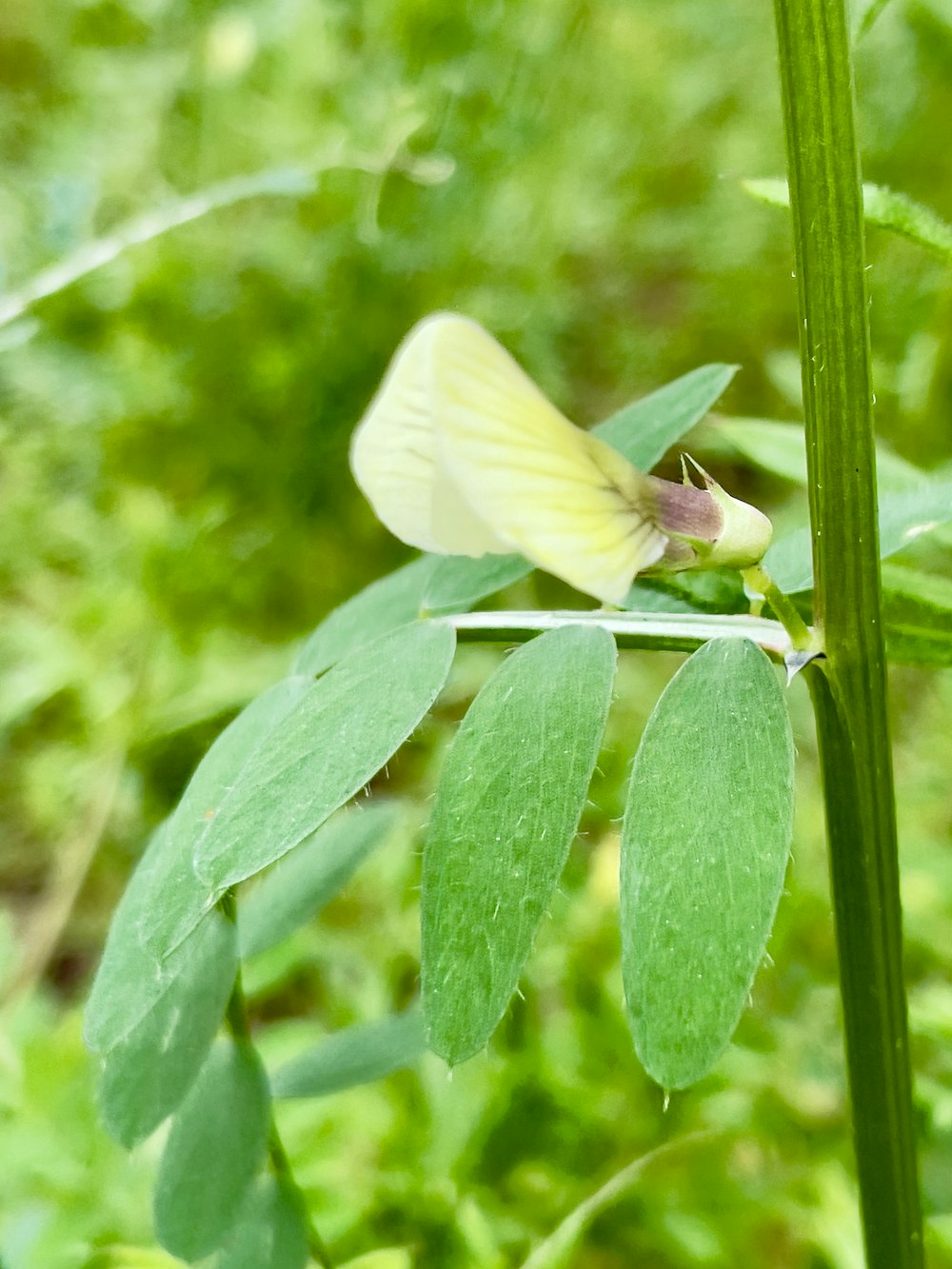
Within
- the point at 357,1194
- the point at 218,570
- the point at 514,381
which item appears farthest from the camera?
the point at 218,570

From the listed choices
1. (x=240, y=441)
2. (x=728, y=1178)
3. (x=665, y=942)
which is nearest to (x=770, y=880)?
(x=665, y=942)

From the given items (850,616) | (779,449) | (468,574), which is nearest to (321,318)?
(779,449)

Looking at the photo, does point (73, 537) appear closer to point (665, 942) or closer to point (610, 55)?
point (610, 55)

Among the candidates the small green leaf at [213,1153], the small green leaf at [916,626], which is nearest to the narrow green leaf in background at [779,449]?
the small green leaf at [916,626]

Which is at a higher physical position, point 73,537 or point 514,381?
point 514,381

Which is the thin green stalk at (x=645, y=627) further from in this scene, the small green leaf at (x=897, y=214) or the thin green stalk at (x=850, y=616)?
the small green leaf at (x=897, y=214)

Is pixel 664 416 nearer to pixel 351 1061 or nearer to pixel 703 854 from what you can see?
pixel 703 854
